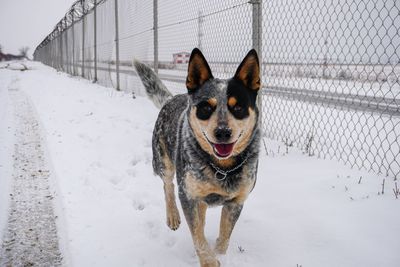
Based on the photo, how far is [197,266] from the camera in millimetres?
2393

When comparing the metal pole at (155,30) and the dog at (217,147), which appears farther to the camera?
the metal pole at (155,30)

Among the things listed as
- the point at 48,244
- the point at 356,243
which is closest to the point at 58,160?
the point at 48,244

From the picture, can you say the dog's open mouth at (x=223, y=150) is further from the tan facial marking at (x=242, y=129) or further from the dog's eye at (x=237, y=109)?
the dog's eye at (x=237, y=109)

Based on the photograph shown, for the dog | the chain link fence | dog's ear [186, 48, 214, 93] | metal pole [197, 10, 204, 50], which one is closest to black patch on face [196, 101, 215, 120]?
the dog

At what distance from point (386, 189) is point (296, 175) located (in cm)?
89

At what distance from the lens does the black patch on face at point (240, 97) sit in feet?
7.62

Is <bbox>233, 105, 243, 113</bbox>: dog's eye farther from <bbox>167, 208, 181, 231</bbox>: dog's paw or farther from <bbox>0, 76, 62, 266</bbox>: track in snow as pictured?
<bbox>0, 76, 62, 266</bbox>: track in snow

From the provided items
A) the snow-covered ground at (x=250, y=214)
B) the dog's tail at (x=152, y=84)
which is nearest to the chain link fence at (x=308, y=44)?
the snow-covered ground at (x=250, y=214)

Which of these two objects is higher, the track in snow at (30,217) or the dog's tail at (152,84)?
the dog's tail at (152,84)

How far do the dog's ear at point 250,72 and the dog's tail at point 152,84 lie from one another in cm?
143

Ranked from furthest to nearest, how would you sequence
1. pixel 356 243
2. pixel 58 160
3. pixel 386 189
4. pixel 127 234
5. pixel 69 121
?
pixel 69 121 < pixel 58 160 < pixel 386 189 < pixel 127 234 < pixel 356 243

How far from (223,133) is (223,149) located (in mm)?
124

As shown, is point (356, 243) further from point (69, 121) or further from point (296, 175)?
point (69, 121)

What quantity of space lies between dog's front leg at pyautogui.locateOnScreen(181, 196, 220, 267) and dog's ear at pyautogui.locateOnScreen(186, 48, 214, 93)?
82 centimetres
